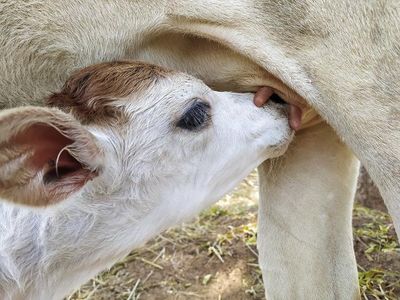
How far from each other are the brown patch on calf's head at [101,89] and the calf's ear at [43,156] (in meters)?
0.24

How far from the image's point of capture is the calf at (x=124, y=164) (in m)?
3.17

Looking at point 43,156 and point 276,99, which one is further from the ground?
point 43,156

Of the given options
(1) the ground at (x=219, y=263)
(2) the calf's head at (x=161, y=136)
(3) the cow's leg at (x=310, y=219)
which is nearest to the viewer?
(2) the calf's head at (x=161, y=136)

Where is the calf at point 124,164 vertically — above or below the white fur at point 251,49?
below

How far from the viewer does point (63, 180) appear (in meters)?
2.99

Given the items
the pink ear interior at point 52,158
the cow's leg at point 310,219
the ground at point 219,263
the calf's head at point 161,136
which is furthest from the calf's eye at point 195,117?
the ground at point 219,263

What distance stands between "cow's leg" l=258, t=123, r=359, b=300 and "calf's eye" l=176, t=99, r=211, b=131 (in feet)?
2.15

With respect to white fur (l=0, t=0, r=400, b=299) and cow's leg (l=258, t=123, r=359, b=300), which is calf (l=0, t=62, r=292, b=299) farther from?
cow's leg (l=258, t=123, r=359, b=300)

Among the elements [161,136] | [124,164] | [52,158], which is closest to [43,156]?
[52,158]

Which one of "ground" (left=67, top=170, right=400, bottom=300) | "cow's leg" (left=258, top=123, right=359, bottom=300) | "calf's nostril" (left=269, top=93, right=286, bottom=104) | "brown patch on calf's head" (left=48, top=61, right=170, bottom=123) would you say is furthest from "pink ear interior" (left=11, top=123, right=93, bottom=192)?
"ground" (left=67, top=170, right=400, bottom=300)

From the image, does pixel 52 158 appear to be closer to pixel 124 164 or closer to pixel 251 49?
pixel 124 164

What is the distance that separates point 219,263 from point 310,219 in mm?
1198

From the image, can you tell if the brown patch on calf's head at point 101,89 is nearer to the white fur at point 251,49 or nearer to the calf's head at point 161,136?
the calf's head at point 161,136

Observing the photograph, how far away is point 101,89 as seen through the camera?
336 centimetres
